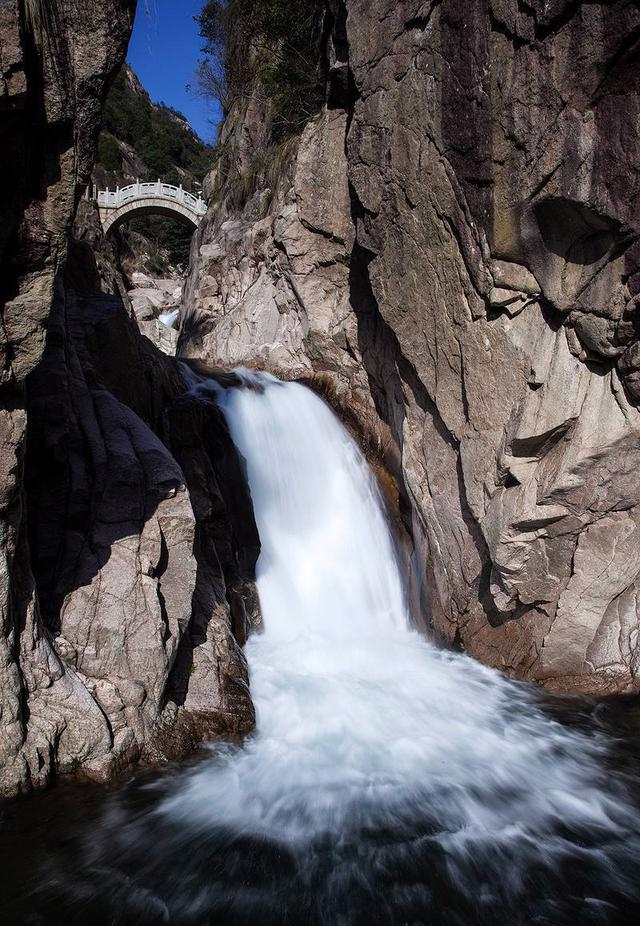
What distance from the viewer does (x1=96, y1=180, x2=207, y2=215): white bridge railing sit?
2922 cm

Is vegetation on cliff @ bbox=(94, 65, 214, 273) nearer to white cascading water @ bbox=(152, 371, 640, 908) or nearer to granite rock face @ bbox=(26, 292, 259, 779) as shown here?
white cascading water @ bbox=(152, 371, 640, 908)

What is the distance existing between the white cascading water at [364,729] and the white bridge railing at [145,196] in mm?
22824

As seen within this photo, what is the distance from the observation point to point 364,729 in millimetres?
6902

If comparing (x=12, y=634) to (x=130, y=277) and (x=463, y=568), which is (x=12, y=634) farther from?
(x=130, y=277)

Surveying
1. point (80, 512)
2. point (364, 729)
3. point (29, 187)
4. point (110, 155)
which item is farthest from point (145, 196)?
point (364, 729)

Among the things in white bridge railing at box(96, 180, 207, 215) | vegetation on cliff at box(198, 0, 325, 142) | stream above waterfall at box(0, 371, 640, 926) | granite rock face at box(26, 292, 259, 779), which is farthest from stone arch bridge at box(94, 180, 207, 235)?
stream above waterfall at box(0, 371, 640, 926)

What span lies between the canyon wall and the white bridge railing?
24.0 metres

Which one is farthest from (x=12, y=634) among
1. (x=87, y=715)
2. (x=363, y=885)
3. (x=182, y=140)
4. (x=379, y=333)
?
(x=182, y=140)

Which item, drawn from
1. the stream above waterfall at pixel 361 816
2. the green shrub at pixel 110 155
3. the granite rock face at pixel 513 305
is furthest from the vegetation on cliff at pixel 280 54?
the green shrub at pixel 110 155

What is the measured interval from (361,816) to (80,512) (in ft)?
13.6

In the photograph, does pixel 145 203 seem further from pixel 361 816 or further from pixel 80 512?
pixel 361 816

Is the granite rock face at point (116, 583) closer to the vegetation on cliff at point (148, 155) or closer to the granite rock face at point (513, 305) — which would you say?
the granite rock face at point (513, 305)

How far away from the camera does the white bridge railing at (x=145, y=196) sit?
29219 mm

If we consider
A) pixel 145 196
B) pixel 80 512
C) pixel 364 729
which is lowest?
pixel 364 729
